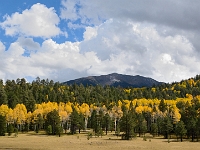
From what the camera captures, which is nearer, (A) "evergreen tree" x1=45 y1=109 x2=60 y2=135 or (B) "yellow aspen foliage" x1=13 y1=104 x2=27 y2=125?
(A) "evergreen tree" x1=45 y1=109 x2=60 y2=135

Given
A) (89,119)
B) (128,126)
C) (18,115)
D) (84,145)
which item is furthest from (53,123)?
(84,145)

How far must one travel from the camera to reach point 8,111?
135250 millimetres

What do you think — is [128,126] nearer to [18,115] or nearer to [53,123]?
[53,123]

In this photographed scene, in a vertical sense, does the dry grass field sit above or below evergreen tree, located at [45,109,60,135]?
below

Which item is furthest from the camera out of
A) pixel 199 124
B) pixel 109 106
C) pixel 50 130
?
pixel 109 106

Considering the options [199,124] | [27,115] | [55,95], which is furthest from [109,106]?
[199,124]

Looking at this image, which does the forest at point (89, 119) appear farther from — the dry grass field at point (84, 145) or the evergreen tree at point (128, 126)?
the dry grass field at point (84, 145)

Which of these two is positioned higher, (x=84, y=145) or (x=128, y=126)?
(x=128, y=126)

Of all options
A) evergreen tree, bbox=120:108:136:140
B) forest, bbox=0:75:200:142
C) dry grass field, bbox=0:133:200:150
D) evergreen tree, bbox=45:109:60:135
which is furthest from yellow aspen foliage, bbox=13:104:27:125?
evergreen tree, bbox=120:108:136:140

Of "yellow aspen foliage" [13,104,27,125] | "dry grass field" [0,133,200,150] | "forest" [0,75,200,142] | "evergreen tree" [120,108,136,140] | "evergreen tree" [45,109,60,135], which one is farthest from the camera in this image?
"yellow aspen foliage" [13,104,27,125]

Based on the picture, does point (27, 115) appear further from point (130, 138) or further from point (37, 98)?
point (130, 138)

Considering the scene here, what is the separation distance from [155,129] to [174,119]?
12.3 meters

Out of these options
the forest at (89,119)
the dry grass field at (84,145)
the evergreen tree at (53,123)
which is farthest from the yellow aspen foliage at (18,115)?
the dry grass field at (84,145)

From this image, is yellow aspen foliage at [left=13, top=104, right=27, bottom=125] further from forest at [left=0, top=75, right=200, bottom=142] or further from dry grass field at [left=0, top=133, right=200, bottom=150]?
dry grass field at [left=0, top=133, right=200, bottom=150]
